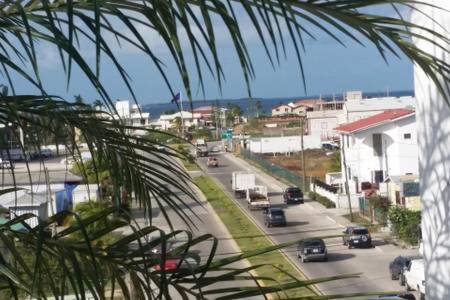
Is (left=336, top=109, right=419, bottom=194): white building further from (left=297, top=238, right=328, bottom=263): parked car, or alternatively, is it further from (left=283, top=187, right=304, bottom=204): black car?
(left=297, top=238, right=328, bottom=263): parked car

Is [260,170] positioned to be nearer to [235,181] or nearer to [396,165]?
[235,181]

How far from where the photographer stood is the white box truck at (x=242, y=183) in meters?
50.1

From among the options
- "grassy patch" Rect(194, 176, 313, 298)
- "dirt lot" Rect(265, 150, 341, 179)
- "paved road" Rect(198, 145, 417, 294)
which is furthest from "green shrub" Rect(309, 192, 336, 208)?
"dirt lot" Rect(265, 150, 341, 179)

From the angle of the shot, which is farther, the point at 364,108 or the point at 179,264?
the point at 364,108

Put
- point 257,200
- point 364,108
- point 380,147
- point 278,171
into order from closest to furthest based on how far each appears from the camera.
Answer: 1. point 257,200
2. point 380,147
3. point 364,108
4. point 278,171

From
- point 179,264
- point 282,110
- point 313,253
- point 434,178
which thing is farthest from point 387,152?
point 282,110

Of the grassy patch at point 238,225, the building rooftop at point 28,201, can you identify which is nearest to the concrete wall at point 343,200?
the grassy patch at point 238,225

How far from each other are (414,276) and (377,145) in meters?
24.0

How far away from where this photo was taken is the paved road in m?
24.5

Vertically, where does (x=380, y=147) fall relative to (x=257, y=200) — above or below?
above

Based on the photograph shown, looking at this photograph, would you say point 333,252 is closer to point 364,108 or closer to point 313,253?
point 313,253

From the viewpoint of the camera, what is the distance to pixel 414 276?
76.2ft

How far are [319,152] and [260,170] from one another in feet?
41.6

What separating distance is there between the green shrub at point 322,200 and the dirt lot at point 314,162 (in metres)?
12.0
